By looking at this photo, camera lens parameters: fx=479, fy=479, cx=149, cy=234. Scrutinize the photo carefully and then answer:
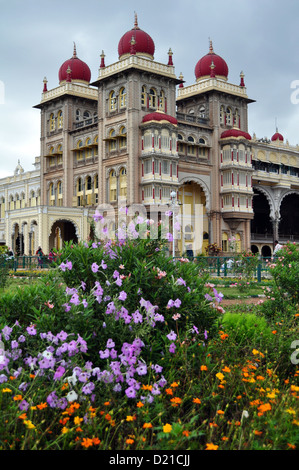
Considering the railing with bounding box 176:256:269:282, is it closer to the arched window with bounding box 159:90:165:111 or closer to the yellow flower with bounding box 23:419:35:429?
the yellow flower with bounding box 23:419:35:429

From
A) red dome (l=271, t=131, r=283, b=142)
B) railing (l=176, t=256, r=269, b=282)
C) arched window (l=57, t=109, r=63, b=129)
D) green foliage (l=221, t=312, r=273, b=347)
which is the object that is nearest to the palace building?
arched window (l=57, t=109, r=63, b=129)

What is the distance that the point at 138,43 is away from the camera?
38156 millimetres

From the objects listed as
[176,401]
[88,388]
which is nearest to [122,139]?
[88,388]

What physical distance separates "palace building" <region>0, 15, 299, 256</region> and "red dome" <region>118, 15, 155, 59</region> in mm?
105

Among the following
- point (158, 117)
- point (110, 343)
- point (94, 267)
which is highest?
point (158, 117)

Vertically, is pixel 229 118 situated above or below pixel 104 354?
above

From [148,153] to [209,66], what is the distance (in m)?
13.6

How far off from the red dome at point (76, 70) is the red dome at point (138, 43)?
→ 22.3ft

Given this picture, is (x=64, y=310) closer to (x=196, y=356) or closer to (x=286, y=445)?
(x=196, y=356)

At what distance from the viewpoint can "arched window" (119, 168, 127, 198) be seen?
37.6 meters

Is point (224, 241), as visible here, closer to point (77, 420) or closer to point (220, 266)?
point (220, 266)

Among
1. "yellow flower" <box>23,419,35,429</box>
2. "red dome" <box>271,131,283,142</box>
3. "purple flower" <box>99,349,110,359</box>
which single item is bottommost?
"yellow flower" <box>23,419,35,429</box>

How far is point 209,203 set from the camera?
41.8 metres
